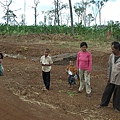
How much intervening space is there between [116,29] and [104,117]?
67.1 ft

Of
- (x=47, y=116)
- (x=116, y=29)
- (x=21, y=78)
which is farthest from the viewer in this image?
(x=116, y=29)

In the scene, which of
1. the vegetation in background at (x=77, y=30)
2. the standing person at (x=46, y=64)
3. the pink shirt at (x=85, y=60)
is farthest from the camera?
the vegetation in background at (x=77, y=30)

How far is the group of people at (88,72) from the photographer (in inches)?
262

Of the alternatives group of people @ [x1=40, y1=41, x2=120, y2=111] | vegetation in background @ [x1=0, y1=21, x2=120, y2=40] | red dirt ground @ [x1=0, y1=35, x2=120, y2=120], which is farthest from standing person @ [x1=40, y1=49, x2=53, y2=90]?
vegetation in background @ [x1=0, y1=21, x2=120, y2=40]

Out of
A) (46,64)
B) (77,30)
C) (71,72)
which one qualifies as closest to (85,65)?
(71,72)

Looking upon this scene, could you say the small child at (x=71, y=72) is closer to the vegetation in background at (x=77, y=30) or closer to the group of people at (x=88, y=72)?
the group of people at (x=88, y=72)

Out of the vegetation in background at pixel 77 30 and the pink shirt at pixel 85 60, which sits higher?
the vegetation in background at pixel 77 30

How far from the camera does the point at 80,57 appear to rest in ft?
26.4

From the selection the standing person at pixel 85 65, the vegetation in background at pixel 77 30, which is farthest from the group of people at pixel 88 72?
the vegetation in background at pixel 77 30

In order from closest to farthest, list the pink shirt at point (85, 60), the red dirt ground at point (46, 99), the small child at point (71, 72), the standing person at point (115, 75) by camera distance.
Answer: the red dirt ground at point (46, 99) < the standing person at point (115, 75) < the pink shirt at point (85, 60) < the small child at point (71, 72)

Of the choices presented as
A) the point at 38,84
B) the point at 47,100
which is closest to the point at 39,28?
the point at 38,84

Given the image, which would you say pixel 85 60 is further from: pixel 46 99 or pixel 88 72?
pixel 46 99

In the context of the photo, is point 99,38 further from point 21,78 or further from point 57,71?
point 21,78

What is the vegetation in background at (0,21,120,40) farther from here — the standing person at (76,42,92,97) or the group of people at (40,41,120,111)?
the standing person at (76,42,92,97)
